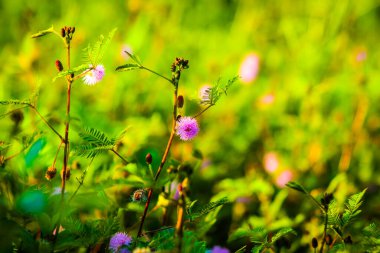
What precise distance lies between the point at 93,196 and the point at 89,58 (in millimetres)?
281

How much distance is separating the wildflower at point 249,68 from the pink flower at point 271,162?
28.2 inches

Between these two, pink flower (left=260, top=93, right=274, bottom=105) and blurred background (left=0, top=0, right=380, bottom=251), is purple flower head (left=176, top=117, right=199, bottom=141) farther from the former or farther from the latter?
pink flower (left=260, top=93, right=274, bottom=105)

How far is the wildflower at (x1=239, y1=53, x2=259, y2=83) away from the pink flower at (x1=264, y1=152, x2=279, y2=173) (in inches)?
28.2

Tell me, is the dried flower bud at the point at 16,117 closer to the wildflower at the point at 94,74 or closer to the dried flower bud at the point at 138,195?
the wildflower at the point at 94,74

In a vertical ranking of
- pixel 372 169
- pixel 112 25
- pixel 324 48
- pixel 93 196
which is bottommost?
pixel 93 196

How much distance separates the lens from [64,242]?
32.8 inches

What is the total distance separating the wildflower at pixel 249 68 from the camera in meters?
2.64

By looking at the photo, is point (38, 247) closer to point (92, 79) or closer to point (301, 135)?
point (92, 79)

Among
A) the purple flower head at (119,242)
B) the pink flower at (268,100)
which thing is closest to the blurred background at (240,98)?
the pink flower at (268,100)

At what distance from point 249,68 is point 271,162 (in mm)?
840

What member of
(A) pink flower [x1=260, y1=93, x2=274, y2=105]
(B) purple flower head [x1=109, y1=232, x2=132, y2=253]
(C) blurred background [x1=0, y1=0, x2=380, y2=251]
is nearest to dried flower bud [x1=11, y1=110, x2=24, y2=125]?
(C) blurred background [x1=0, y1=0, x2=380, y2=251]

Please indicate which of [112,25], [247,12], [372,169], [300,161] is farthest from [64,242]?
[247,12]

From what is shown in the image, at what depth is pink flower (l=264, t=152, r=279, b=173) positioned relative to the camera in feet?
6.46

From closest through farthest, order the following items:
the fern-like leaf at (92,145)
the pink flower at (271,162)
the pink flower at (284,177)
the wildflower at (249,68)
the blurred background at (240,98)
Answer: the fern-like leaf at (92,145), the blurred background at (240,98), the pink flower at (284,177), the pink flower at (271,162), the wildflower at (249,68)
